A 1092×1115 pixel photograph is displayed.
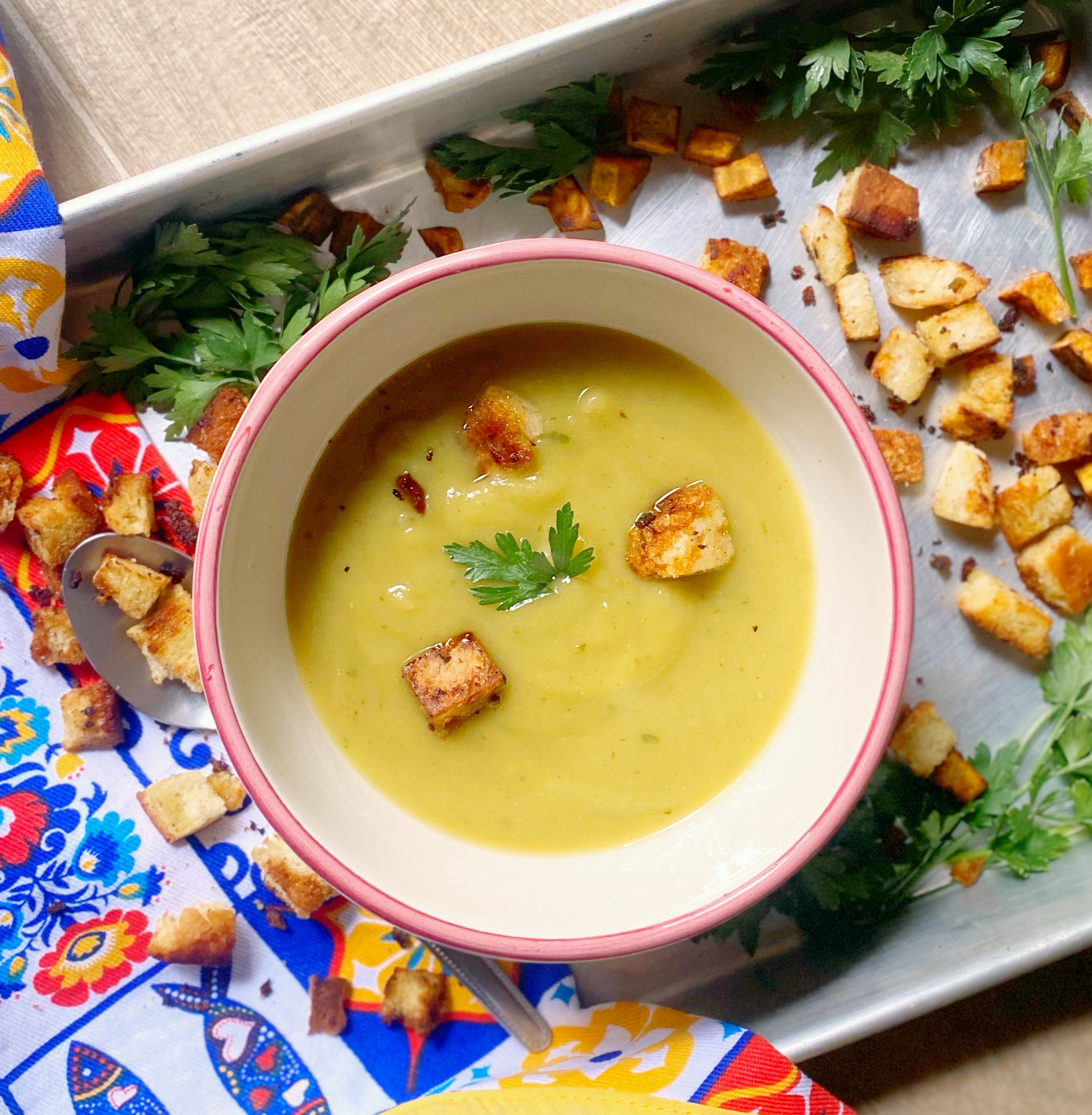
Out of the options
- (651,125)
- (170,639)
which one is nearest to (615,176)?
(651,125)

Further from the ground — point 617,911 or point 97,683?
point 97,683

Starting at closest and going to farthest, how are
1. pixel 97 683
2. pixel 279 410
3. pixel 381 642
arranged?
1. pixel 279 410
2. pixel 381 642
3. pixel 97 683

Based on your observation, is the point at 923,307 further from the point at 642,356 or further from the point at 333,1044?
the point at 333,1044

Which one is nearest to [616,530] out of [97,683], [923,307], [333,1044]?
[923,307]

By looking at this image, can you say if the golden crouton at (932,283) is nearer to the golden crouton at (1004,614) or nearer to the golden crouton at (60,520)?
the golden crouton at (1004,614)

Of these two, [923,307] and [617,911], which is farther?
[923,307]

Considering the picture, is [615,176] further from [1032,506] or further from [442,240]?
[1032,506]

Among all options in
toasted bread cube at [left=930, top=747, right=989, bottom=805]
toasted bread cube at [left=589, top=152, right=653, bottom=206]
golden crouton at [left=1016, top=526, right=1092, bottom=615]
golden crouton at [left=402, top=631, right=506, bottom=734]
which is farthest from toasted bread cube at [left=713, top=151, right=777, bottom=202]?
toasted bread cube at [left=930, top=747, right=989, bottom=805]
